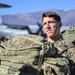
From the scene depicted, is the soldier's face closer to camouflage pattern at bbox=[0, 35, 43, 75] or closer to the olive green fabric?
camouflage pattern at bbox=[0, 35, 43, 75]

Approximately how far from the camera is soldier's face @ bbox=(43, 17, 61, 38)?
5046 millimetres

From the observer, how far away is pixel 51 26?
16.7ft

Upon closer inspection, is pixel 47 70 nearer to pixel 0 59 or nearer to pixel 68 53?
pixel 0 59

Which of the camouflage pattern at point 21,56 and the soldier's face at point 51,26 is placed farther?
the soldier's face at point 51,26

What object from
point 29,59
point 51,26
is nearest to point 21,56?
point 29,59

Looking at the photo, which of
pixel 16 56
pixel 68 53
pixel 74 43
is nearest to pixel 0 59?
pixel 16 56

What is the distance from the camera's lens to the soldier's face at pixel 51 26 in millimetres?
5046

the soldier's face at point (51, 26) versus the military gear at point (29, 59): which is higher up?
the soldier's face at point (51, 26)

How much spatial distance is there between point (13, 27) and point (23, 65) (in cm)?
2866

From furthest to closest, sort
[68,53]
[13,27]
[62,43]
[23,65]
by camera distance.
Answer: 1. [13,27]
2. [62,43]
3. [68,53]
4. [23,65]

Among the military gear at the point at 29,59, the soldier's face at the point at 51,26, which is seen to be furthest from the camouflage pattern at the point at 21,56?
the soldier's face at the point at 51,26

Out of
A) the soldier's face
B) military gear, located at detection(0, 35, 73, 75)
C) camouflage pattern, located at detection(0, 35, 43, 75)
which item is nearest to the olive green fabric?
military gear, located at detection(0, 35, 73, 75)

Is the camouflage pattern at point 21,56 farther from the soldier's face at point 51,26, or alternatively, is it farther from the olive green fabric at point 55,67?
the soldier's face at point 51,26

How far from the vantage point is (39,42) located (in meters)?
3.88
